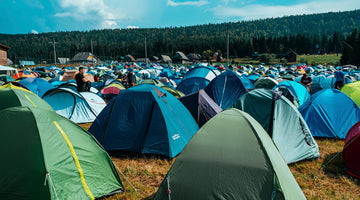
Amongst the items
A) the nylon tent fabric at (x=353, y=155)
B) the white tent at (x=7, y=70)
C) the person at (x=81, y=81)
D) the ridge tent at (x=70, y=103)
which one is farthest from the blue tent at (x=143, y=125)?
the white tent at (x=7, y=70)

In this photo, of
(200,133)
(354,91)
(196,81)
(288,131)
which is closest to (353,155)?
(288,131)

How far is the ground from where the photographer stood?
Answer: 13.6 ft

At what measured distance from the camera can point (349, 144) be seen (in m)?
4.82

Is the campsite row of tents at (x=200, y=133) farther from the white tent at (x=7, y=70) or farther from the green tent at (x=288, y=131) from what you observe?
the white tent at (x=7, y=70)

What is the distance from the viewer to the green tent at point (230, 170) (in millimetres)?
2912

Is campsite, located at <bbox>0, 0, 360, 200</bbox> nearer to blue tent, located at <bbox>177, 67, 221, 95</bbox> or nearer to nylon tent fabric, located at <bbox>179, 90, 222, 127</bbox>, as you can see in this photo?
nylon tent fabric, located at <bbox>179, 90, 222, 127</bbox>

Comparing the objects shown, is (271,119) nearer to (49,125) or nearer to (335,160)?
(335,160)

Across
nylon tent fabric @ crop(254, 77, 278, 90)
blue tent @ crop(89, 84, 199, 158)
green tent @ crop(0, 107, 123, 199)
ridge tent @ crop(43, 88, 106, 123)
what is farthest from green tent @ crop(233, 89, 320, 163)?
nylon tent fabric @ crop(254, 77, 278, 90)

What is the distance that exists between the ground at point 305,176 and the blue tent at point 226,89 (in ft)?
14.1

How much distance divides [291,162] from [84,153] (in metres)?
4.24

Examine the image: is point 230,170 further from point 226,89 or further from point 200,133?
point 226,89

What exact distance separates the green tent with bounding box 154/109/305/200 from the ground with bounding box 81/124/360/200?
3.99 ft

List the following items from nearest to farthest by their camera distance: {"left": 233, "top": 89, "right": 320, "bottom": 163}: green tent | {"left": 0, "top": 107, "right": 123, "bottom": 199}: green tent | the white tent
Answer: {"left": 0, "top": 107, "right": 123, "bottom": 199}: green tent
{"left": 233, "top": 89, "right": 320, "bottom": 163}: green tent
the white tent

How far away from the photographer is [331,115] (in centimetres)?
667
